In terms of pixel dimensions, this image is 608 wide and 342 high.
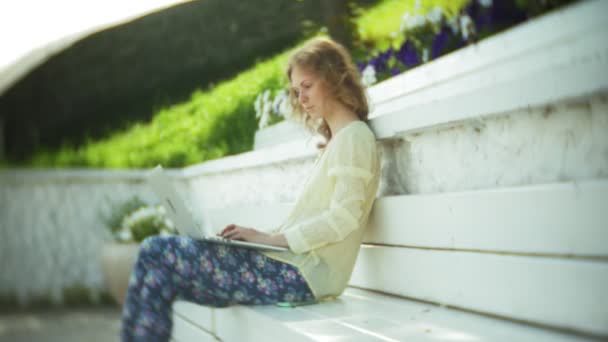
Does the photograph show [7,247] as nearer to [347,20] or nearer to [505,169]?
[347,20]

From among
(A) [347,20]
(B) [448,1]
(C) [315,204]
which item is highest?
(A) [347,20]

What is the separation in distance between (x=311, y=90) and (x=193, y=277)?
0.77 m

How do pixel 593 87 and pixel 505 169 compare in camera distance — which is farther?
pixel 505 169

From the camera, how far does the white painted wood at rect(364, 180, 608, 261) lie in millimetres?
1071

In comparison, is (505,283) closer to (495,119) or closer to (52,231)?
(495,119)

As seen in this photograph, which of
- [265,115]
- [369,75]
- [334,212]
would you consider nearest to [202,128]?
[265,115]

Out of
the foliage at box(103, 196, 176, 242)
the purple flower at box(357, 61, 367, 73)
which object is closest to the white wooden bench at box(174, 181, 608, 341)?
the purple flower at box(357, 61, 367, 73)

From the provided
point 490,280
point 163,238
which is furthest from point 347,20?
point 490,280

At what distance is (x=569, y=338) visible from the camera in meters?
1.08

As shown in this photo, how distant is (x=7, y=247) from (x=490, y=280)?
435 centimetres

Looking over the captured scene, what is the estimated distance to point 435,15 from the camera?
2264 millimetres

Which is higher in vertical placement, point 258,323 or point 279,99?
point 279,99

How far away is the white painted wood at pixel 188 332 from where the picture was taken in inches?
89.5

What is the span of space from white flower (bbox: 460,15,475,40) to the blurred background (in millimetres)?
765
